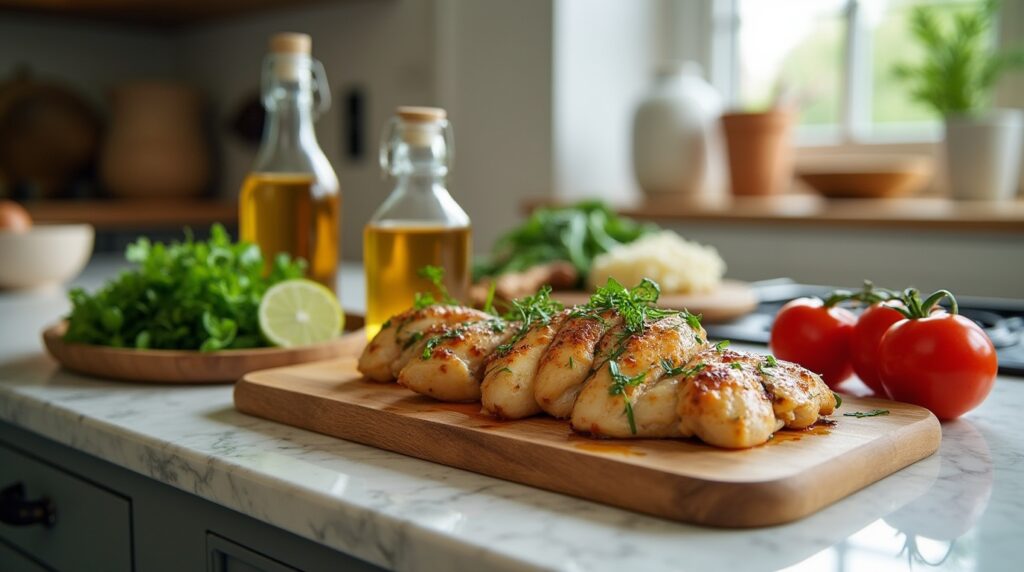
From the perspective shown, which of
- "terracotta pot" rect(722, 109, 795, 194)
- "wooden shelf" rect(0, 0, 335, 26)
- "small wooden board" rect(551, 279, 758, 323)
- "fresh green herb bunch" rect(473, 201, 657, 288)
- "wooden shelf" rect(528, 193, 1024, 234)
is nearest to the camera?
"small wooden board" rect(551, 279, 758, 323)

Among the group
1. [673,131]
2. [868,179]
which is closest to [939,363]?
[868,179]

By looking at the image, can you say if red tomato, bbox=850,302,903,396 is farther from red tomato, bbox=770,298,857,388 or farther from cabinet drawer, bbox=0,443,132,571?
cabinet drawer, bbox=0,443,132,571

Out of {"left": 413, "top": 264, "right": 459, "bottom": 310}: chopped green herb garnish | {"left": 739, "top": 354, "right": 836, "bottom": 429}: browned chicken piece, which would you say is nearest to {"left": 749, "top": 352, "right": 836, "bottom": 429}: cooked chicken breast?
{"left": 739, "top": 354, "right": 836, "bottom": 429}: browned chicken piece

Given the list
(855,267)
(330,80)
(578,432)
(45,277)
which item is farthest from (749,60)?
(578,432)

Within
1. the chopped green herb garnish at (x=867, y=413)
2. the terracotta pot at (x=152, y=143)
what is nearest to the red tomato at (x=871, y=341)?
the chopped green herb garnish at (x=867, y=413)

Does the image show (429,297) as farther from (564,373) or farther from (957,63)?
(957,63)

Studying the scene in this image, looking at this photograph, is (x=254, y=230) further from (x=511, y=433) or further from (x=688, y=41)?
(x=688, y=41)

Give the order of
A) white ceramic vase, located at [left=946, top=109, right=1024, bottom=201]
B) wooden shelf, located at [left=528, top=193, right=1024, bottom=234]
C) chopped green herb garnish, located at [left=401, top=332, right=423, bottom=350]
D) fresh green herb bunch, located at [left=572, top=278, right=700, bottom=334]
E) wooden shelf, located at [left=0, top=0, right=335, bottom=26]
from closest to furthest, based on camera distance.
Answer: fresh green herb bunch, located at [left=572, top=278, right=700, bottom=334] < chopped green herb garnish, located at [left=401, top=332, right=423, bottom=350] < wooden shelf, located at [left=528, top=193, right=1024, bottom=234] < white ceramic vase, located at [left=946, top=109, right=1024, bottom=201] < wooden shelf, located at [left=0, top=0, right=335, bottom=26]
